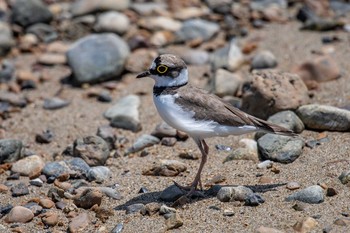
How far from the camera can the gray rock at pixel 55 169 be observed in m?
7.19

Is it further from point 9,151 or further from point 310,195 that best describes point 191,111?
point 9,151

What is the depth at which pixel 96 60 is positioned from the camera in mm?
9844

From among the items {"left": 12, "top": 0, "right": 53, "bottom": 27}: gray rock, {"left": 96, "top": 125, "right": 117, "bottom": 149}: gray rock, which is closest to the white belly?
{"left": 96, "top": 125, "right": 117, "bottom": 149}: gray rock

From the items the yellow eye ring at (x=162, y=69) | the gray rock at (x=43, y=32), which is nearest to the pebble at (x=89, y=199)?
the yellow eye ring at (x=162, y=69)

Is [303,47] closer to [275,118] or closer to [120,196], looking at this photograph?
[275,118]

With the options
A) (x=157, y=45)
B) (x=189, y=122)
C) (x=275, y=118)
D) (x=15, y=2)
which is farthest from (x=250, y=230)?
(x=15, y=2)

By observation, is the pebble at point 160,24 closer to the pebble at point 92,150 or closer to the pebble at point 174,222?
the pebble at point 92,150

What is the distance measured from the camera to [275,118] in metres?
7.72

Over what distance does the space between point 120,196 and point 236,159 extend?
142 centimetres

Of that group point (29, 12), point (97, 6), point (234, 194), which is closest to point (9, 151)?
point (234, 194)

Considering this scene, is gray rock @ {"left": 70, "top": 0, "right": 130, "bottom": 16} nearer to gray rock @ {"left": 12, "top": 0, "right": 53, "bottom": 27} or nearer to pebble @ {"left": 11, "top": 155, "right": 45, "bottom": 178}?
gray rock @ {"left": 12, "top": 0, "right": 53, "bottom": 27}

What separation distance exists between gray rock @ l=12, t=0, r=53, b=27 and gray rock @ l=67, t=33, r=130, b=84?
73.0 inches

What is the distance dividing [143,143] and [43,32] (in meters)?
4.38

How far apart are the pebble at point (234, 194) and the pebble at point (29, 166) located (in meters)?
2.24
